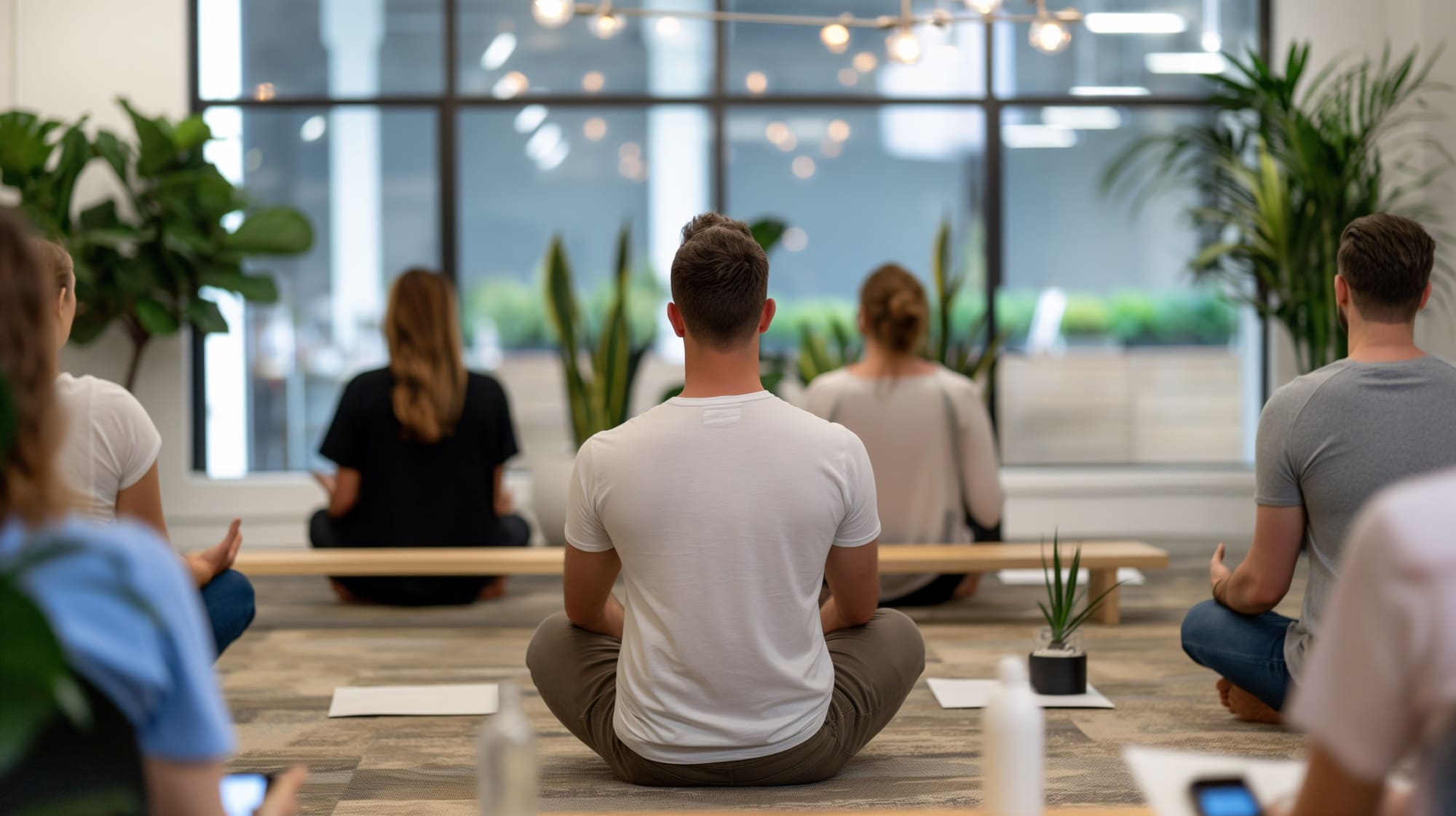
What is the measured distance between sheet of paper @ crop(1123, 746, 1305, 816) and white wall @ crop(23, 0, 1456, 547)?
5.58m

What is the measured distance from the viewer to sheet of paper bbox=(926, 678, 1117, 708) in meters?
3.12

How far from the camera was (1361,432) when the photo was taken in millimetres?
2410

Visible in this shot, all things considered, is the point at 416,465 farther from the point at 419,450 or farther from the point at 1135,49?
the point at 1135,49

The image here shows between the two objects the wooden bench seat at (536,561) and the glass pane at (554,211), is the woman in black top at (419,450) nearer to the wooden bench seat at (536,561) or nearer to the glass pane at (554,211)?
the wooden bench seat at (536,561)

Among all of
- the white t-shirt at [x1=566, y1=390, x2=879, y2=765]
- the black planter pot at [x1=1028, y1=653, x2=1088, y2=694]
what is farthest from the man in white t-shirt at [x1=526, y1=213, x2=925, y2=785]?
the black planter pot at [x1=1028, y1=653, x2=1088, y2=694]

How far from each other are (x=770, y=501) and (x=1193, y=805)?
1.04 metres

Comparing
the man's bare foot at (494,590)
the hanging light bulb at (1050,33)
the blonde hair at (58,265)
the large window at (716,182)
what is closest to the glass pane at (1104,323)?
the large window at (716,182)

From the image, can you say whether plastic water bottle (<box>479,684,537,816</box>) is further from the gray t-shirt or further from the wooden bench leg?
the wooden bench leg

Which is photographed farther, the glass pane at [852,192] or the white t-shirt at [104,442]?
the glass pane at [852,192]

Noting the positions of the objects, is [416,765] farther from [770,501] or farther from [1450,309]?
[1450,309]

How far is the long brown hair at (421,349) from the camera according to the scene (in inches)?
170

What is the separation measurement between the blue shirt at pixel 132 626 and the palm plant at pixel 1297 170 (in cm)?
520

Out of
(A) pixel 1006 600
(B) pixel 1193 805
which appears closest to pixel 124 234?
(A) pixel 1006 600

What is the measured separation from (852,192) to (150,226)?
3308mm
